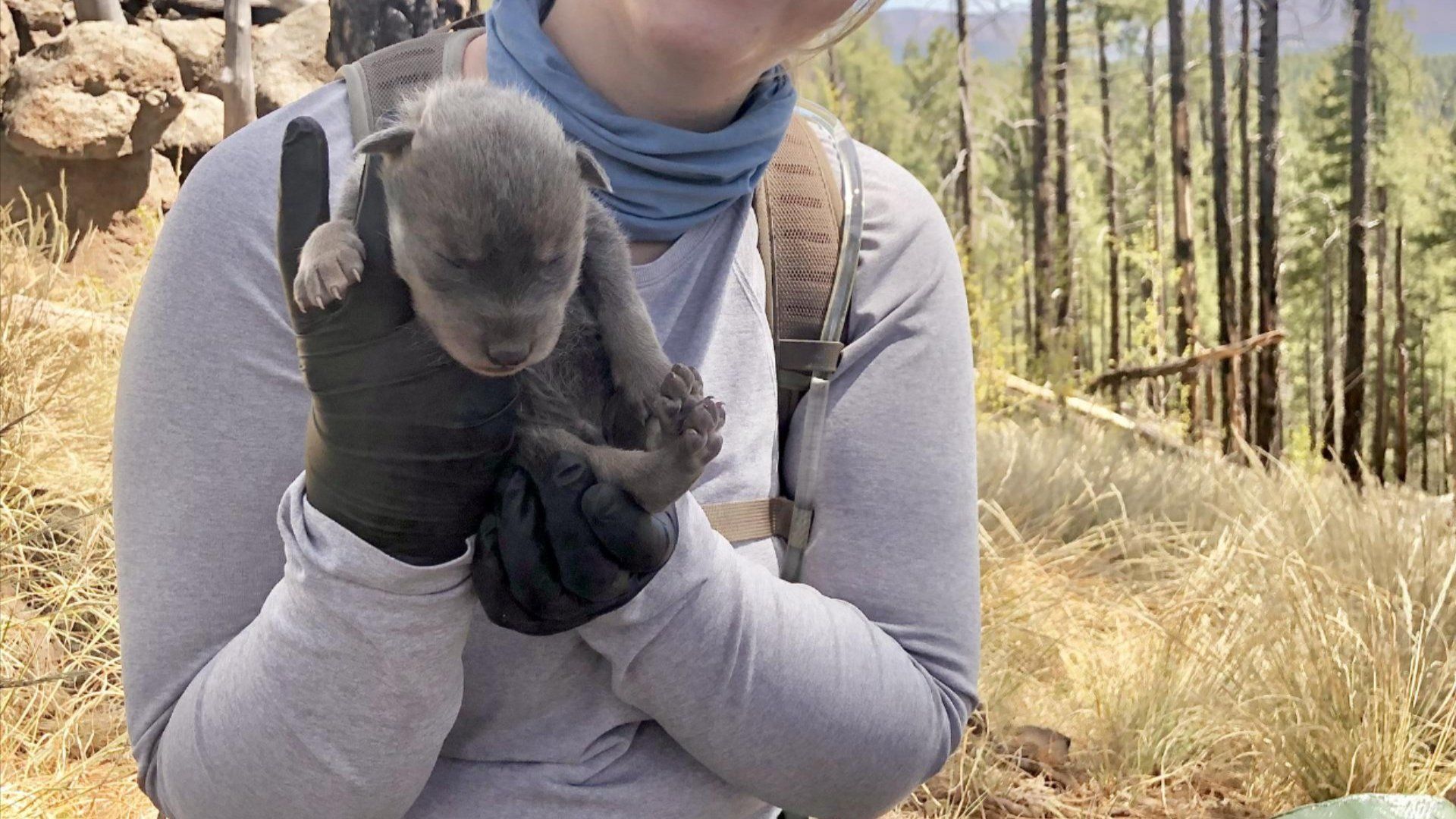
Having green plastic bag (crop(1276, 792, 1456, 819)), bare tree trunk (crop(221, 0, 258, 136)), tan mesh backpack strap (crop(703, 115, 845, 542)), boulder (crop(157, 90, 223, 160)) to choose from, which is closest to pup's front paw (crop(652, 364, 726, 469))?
tan mesh backpack strap (crop(703, 115, 845, 542))

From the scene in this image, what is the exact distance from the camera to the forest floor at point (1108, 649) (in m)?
4.09

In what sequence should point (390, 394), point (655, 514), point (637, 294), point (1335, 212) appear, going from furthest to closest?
point (1335, 212)
point (637, 294)
point (655, 514)
point (390, 394)

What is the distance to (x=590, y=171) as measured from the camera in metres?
1.43

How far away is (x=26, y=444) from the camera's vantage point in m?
5.07

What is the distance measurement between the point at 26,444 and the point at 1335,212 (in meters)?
34.2

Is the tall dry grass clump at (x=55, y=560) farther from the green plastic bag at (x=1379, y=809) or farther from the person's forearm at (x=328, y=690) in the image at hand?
the green plastic bag at (x=1379, y=809)

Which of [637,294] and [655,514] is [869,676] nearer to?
[655,514]

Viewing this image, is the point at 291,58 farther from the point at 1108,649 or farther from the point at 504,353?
the point at 504,353

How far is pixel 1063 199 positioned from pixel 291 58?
13.9 m

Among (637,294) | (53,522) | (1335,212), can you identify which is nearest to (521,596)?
(637,294)

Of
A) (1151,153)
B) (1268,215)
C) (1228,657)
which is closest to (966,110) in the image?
(1268,215)

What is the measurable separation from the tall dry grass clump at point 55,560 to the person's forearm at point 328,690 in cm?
200

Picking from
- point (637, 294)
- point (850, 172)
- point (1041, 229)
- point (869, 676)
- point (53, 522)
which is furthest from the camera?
point (1041, 229)

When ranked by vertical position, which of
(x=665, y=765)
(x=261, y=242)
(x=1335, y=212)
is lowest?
(x=1335, y=212)
